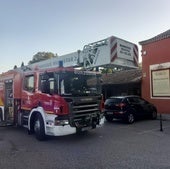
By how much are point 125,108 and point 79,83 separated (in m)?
5.39

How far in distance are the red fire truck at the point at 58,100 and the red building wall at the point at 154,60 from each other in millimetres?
9450

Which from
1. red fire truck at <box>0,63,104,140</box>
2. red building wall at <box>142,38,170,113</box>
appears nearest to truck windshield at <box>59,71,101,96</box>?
red fire truck at <box>0,63,104,140</box>

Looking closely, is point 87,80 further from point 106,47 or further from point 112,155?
point 112,155

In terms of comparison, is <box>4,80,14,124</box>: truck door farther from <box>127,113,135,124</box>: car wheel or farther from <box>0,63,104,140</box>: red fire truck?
<box>127,113,135,124</box>: car wheel

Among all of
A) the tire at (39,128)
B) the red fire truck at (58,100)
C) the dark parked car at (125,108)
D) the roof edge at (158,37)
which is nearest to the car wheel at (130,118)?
the dark parked car at (125,108)

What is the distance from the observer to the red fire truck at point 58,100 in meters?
9.28

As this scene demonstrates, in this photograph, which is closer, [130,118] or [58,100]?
[58,100]

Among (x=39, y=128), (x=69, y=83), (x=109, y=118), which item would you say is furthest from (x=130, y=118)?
(x=39, y=128)

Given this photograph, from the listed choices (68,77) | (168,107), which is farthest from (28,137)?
(168,107)

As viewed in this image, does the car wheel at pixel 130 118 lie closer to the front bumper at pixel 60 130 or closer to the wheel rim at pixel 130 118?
the wheel rim at pixel 130 118

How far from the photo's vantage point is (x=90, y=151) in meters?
8.20

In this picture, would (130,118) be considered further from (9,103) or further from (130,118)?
(9,103)

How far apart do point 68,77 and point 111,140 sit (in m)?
2.94

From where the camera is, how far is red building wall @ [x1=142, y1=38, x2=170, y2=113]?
61.3ft
